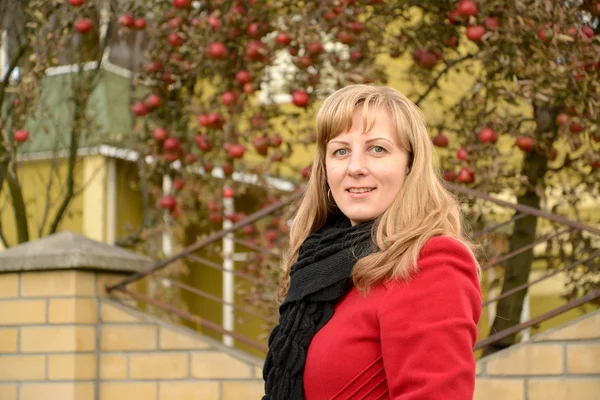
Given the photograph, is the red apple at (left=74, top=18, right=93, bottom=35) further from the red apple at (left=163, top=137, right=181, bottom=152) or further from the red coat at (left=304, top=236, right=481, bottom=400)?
the red coat at (left=304, top=236, right=481, bottom=400)

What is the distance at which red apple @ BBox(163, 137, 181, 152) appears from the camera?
5.56 metres

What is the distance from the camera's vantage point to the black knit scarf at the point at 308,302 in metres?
1.82

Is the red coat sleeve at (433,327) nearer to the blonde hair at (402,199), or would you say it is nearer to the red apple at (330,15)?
the blonde hair at (402,199)

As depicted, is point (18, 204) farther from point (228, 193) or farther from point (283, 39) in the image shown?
point (283, 39)

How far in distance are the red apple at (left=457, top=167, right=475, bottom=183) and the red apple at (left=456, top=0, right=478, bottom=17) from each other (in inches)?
32.2

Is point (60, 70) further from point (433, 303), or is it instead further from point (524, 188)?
point (433, 303)

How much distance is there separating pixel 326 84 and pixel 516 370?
222 centimetres

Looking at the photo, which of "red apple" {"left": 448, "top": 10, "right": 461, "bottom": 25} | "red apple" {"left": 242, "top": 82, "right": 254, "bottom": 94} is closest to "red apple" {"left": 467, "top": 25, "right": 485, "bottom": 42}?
"red apple" {"left": 448, "top": 10, "right": 461, "bottom": 25}

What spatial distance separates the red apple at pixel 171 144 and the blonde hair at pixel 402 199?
3.59 m

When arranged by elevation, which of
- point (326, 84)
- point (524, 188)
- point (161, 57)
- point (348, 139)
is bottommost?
point (348, 139)

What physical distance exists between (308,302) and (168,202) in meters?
3.88

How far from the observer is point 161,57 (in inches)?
225

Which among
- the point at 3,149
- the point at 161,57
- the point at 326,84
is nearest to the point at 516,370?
the point at 326,84

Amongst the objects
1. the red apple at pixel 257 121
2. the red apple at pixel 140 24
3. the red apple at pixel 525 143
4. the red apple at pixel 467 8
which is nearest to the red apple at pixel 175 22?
the red apple at pixel 140 24
